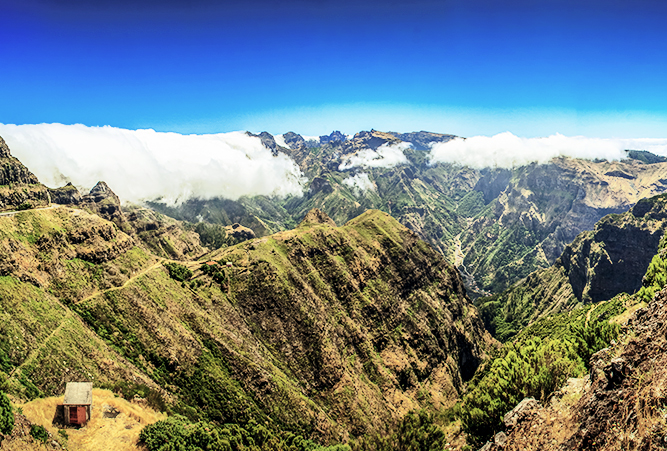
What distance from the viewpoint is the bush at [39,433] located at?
60497 millimetres

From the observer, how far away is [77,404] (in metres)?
70.9

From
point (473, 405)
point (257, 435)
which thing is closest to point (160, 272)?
point (257, 435)

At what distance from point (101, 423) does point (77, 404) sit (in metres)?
7.03

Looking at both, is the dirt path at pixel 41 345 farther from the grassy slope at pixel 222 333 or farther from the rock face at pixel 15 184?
the rock face at pixel 15 184

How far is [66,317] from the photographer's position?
313ft

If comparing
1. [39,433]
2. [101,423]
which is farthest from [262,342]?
[39,433]

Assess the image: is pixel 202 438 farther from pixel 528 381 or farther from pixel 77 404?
pixel 528 381

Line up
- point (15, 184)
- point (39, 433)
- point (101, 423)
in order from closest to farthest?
point (39, 433), point (101, 423), point (15, 184)

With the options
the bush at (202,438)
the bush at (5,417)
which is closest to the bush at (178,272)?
the bush at (202,438)

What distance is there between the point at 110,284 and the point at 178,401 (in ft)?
145

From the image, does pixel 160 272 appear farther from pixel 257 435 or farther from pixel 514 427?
pixel 514 427

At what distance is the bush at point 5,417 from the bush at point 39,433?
512 cm

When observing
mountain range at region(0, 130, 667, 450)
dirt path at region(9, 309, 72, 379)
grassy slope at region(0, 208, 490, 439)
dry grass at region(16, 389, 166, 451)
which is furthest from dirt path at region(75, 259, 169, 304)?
dry grass at region(16, 389, 166, 451)

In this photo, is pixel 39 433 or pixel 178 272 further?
pixel 178 272
